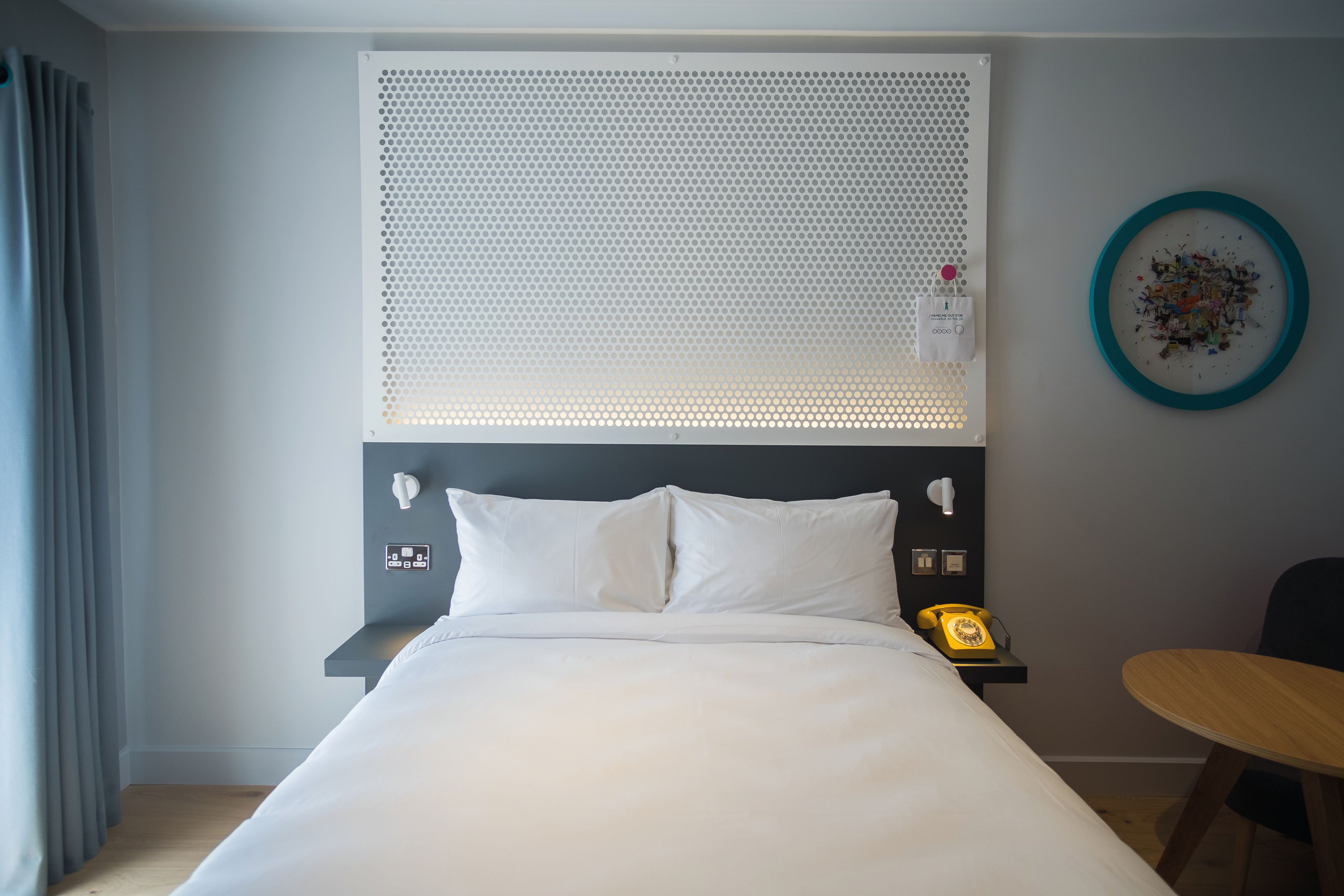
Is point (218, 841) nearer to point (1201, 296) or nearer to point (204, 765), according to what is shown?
point (204, 765)

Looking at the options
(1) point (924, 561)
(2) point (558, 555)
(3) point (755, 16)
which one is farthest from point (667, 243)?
(1) point (924, 561)

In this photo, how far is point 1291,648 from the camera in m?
2.10

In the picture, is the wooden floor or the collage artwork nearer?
the wooden floor

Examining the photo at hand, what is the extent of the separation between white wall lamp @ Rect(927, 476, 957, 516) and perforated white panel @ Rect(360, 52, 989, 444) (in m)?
0.16

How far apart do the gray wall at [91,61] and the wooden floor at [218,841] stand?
0.92 feet

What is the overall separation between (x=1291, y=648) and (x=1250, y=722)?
2.65ft

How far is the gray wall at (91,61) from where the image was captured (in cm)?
210

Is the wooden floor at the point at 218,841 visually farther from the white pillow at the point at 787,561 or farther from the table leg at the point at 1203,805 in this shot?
the white pillow at the point at 787,561

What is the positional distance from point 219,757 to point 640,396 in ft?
6.42

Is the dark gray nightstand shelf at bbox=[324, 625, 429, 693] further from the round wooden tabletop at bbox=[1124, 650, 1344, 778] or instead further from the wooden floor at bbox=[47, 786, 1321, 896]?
the round wooden tabletop at bbox=[1124, 650, 1344, 778]

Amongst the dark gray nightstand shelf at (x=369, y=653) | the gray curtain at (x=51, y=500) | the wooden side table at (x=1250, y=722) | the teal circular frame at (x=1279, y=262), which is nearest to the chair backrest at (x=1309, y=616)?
the wooden side table at (x=1250, y=722)

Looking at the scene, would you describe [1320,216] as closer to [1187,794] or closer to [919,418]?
[919,418]

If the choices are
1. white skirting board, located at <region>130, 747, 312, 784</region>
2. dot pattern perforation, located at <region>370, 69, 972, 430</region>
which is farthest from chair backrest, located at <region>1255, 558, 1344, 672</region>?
white skirting board, located at <region>130, 747, 312, 784</region>

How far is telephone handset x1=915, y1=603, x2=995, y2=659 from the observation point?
2.12 m
